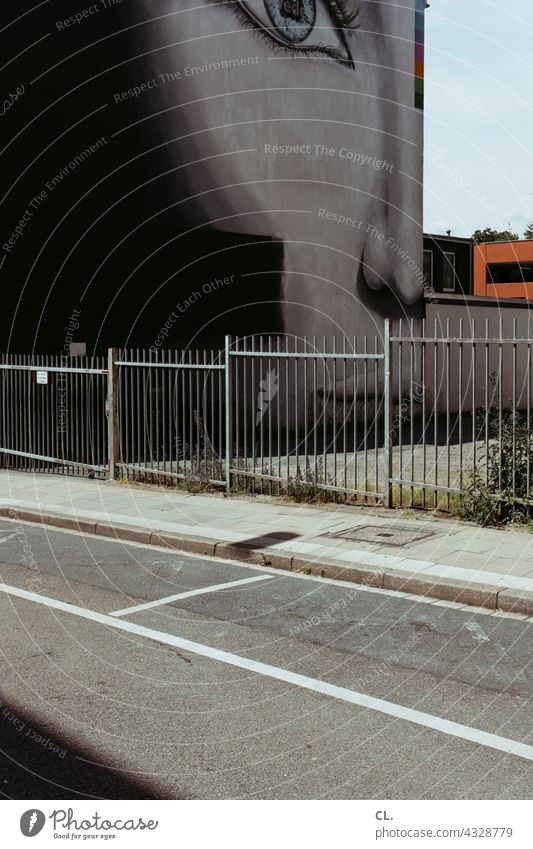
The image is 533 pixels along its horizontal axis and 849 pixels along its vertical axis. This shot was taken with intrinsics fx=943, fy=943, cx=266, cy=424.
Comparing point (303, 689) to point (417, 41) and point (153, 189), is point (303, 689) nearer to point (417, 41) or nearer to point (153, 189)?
point (153, 189)

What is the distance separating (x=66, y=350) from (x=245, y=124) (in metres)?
7.51

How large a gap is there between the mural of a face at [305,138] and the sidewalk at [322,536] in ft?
29.3

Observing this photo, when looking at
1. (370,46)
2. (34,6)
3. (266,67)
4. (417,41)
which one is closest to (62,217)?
(34,6)

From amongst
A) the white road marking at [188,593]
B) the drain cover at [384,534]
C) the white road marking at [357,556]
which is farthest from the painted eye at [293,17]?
the white road marking at [188,593]

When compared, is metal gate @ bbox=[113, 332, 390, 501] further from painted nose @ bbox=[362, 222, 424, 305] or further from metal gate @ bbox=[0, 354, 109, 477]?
painted nose @ bbox=[362, 222, 424, 305]

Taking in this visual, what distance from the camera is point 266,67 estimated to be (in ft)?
73.4

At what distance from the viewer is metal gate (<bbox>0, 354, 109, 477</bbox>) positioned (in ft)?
52.2

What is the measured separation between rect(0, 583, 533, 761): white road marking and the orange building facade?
4841cm

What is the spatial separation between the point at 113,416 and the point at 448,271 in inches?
1232

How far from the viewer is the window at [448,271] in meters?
43.0

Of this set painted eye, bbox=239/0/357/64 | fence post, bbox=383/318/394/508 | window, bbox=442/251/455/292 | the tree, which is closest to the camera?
fence post, bbox=383/318/394/508

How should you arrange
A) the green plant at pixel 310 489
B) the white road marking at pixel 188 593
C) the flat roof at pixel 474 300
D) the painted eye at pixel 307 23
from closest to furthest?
the white road marking at pixel 188 593 < the green plant at pixel 310 489 < the painted eye at pixel 307 23 < the flat roof at pixel 474 300

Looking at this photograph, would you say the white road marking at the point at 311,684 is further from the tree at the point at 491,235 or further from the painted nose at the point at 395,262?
the tree at the point at 491,235

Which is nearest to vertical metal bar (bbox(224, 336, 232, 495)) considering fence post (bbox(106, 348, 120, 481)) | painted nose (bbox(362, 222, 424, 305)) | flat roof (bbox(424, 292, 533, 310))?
fence post (bbox(106, 348, 120, 481))
